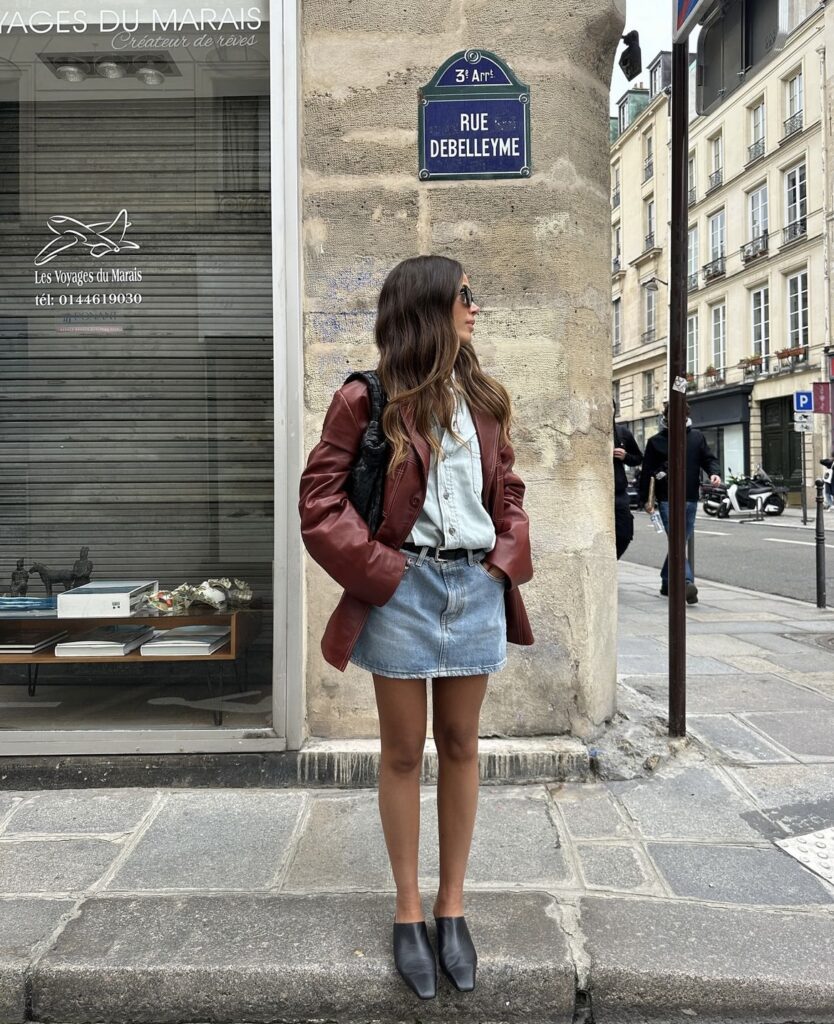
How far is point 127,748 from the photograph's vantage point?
11.6 feet

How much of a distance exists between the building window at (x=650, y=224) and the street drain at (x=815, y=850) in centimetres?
4101

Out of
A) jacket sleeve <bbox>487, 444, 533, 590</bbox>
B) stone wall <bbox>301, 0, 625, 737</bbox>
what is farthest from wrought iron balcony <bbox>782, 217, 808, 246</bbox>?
jacket sleeve <bbox>487, 444, 533, 590</bbox>

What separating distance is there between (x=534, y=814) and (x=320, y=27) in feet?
11.1

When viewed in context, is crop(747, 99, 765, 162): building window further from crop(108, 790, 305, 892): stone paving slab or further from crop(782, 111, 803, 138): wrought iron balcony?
crop(108, 790, 305, 892): stone paving slab

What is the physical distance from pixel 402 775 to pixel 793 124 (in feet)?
109

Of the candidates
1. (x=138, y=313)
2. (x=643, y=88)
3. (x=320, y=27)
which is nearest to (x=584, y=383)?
(x=320, y=27)

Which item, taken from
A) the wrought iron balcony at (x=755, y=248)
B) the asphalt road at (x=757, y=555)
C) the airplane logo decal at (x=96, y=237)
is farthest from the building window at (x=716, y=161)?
the airplane logo decal at (x=96, y=237)

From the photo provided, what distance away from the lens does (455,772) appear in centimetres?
224

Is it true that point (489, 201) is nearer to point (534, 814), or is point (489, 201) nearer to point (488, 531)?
point (488, 531)

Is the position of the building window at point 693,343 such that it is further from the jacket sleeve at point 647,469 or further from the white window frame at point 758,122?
the jacket sleeve at point 647,469

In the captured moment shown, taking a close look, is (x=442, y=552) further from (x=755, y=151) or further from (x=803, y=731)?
(x=755, y=151)

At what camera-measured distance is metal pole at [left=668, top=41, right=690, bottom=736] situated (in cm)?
368

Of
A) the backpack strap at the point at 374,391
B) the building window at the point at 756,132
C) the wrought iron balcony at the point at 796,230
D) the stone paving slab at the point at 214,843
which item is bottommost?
the stone paving slab at the point at 214,843

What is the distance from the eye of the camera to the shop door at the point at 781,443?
2842 centimetres
